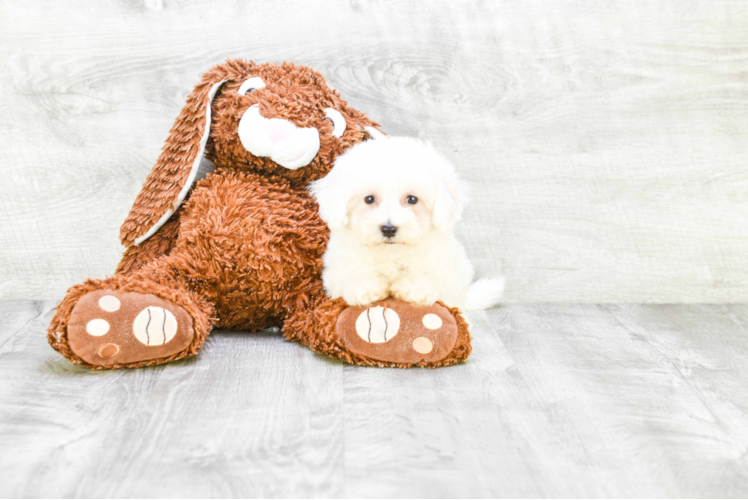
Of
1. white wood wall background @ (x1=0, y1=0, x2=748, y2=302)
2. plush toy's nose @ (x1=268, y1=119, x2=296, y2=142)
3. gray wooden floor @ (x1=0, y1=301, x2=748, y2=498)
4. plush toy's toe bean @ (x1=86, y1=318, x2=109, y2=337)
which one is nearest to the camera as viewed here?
gray wooden floor @ (x1=0, y1=301, x2=748, y2=498)

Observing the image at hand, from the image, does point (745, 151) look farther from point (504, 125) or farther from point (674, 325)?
point (504, 125)

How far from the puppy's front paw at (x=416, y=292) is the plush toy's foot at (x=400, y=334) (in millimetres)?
13

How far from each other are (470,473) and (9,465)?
1.97ft

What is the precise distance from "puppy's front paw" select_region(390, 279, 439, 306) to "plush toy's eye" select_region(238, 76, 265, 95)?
51cm

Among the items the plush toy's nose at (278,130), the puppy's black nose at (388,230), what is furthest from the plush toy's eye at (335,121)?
the puppy's black nose at (388,230)

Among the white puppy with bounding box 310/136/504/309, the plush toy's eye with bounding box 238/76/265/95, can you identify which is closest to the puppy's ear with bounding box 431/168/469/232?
the white puppy with bounding box 310/136/504/309

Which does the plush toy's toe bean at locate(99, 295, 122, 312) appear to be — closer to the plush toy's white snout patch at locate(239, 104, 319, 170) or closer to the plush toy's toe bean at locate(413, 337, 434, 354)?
the plush toy's white snout patch at locate(239, 104, 319, 170)

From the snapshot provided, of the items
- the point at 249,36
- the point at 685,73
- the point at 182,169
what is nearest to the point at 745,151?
the point at 685,73

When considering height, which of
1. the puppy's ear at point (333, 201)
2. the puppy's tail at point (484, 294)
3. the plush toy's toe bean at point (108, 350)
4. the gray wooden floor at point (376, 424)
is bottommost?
A: the puppy's tail at point (484, 294)

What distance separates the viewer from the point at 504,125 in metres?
1.66

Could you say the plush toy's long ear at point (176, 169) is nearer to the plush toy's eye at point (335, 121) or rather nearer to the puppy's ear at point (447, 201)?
the plush toy's eye at point (335, 121)

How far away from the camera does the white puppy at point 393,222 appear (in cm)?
111

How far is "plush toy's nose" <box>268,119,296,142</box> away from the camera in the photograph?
125 cm

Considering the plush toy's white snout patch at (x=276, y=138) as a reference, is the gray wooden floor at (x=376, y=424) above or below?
below
